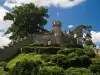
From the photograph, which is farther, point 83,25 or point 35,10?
point 83,25

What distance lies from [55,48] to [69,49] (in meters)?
3.68

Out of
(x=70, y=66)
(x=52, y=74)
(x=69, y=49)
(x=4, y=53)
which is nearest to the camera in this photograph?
(x=52, y=74)

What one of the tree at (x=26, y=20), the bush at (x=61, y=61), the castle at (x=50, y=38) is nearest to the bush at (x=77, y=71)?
the bush at (x=61, y=61)

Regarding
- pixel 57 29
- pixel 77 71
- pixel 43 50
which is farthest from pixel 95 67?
pixel 57 29

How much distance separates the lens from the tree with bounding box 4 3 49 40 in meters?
82.1

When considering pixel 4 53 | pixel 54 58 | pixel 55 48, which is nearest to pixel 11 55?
pixel 4 53

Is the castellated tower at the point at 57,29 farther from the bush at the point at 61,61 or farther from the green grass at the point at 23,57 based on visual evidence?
the bush at the point at 61,61

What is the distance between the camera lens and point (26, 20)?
8212 cm

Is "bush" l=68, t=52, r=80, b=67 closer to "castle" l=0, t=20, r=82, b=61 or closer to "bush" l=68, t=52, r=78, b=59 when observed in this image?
"bush" l=68, t=52, r=78, b=59

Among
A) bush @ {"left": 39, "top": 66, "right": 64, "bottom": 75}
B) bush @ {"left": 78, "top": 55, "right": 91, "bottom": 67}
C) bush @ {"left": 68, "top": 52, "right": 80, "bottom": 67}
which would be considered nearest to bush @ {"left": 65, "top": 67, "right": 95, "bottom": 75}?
bush @ {"left": 39, "top": 66, "right": 64, "bottom": 75}

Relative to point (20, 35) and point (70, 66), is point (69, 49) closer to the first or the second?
point (70, 66)

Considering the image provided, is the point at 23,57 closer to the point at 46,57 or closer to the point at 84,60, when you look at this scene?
the point at 46,57

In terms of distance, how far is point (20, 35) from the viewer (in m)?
82.9

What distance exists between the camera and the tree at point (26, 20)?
269 feet
